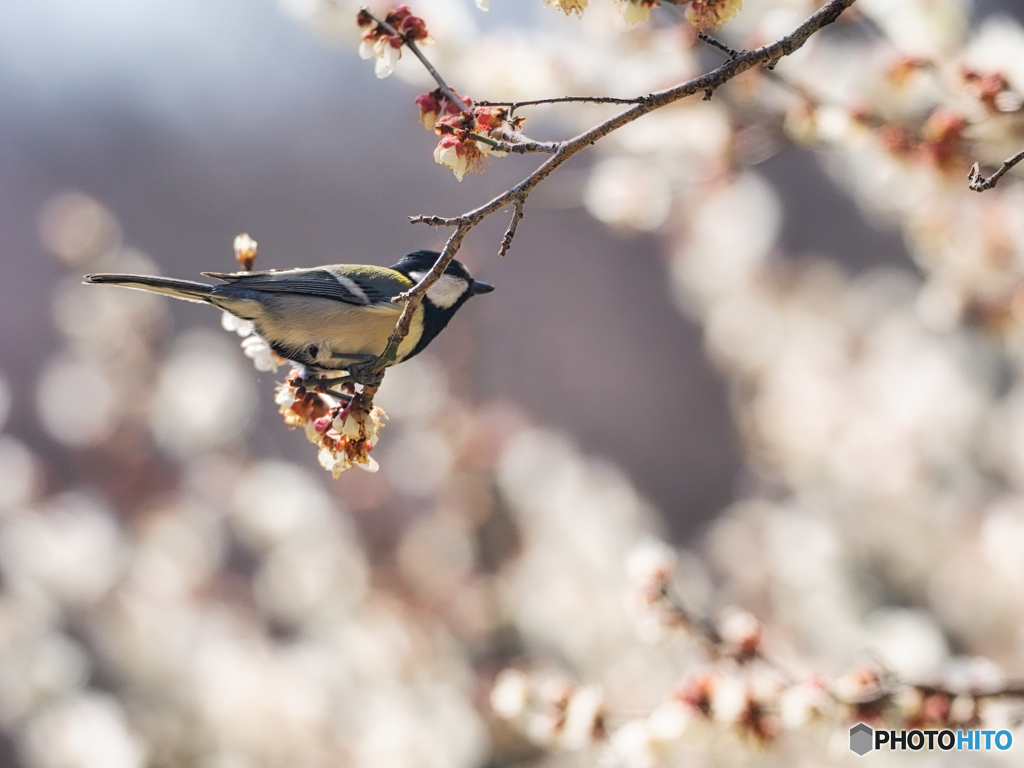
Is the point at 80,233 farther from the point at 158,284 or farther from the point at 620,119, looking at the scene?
the point at 620,119

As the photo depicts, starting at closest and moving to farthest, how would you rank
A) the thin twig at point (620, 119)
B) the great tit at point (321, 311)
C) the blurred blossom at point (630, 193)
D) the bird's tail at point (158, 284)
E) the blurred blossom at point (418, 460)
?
the thin twig at point (620, 119), the bird's tail at point (158, 284), the great tit at point (321, 311), the blurred blossom at point (630, 193), the blurred blossom at point (418, 460)

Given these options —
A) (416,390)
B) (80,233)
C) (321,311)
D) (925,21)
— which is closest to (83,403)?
(80,233)


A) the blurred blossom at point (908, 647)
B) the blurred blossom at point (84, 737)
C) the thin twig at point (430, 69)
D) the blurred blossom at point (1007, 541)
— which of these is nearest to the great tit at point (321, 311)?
the thin twig at point (430, 69)

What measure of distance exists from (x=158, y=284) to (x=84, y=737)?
6.86ft

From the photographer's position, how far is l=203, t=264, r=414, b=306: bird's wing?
0.99 m

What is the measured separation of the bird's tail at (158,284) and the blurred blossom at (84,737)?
200 cm

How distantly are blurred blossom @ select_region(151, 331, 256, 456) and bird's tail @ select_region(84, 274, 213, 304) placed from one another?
173 centimetres

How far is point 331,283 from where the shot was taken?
3.29 feet

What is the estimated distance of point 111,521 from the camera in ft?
9.26

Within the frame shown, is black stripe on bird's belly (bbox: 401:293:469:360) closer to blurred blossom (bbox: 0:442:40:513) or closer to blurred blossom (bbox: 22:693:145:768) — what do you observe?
blurred blossom (bbox: 22:693:145:768)

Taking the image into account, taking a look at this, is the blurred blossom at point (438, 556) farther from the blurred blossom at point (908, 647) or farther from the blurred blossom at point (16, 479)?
the blurred blossom at point (16, 479)

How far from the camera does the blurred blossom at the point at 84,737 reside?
2.37 m

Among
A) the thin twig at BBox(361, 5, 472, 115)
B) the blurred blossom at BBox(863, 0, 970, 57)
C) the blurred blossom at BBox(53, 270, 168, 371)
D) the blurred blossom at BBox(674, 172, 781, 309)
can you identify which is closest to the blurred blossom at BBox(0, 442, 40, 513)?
the blurred blossom at BBox(53, 270, 168, 371)

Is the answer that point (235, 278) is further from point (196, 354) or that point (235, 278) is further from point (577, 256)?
point (577, 256)
